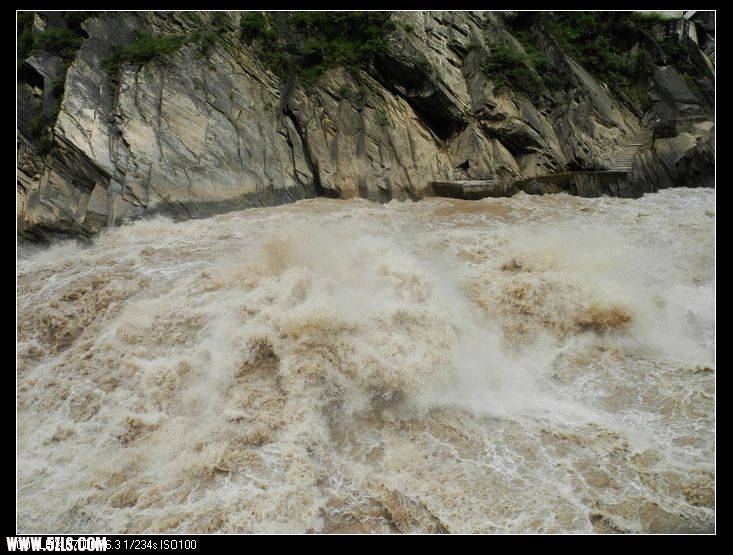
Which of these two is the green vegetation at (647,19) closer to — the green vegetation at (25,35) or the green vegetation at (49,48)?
the green vegetation at (49,48)

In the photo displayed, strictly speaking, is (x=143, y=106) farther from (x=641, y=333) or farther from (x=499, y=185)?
(x=641, y=333)

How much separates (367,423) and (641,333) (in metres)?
4.59

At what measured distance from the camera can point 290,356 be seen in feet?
23.2

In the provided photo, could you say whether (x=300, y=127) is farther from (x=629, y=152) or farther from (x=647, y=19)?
(x=647, y=19)

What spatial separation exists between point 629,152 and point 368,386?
1551cm

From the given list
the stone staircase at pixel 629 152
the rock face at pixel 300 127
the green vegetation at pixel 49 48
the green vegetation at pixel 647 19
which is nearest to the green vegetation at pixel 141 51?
the rock face at pixel 300 127

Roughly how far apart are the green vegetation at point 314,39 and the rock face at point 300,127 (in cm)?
41

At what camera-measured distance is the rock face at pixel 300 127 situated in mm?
13141

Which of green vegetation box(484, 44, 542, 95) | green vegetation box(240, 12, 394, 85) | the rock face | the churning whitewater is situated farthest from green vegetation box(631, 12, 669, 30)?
the churning whitewater

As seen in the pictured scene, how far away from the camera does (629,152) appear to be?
1781 cm

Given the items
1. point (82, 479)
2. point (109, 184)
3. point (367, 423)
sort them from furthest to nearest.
Result: point (109, 184) < point (367, 423) < point (82, 479)

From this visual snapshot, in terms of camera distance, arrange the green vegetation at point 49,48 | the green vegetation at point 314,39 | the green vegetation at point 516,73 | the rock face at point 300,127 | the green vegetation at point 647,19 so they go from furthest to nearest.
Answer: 1. the green vegetation at point 647,19
2. the green vegetation at point 516,73
3. the green vegetation at point 314,39
4. the green vegetation at point 49,48
5. the rock face at point 300,127

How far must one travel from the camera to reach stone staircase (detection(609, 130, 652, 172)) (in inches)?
676

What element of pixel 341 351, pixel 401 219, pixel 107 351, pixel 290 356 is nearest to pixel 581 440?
pixel 341 351
